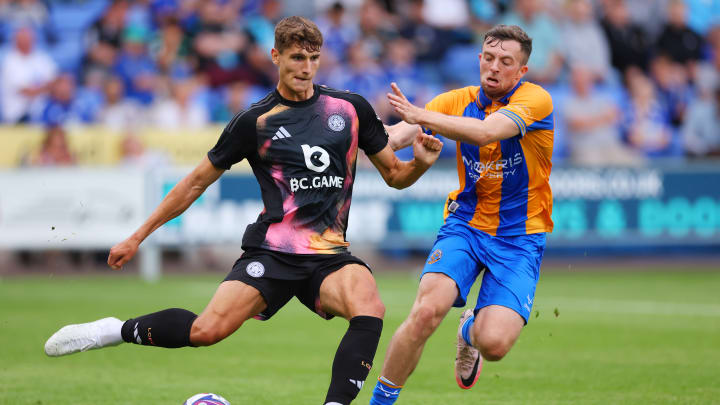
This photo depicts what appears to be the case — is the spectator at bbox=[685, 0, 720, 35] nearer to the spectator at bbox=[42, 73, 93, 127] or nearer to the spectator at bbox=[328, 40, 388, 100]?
the spectator at bbox=[328, 40, 388, 100]

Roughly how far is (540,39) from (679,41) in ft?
10.4

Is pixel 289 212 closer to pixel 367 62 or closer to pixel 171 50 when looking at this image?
pixel 367 62

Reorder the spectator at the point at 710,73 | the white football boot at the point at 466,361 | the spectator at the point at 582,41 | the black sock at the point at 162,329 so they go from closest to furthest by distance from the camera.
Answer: the black sock at the point at 162,329 → the white football boot at the point at 466,361 → the spectator at the point at 710,73 → the spectator at the point at 582,41

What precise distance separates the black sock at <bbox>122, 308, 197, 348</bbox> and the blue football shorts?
1.63 m

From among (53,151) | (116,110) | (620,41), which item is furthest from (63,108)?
(620,41)

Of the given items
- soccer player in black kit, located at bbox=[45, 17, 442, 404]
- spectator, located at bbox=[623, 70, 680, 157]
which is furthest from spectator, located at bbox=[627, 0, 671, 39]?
soccer player in black kit, located at bbox=[45, 17, 442, 404]

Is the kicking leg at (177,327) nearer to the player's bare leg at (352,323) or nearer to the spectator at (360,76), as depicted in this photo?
the player's bare leg at (352,323)

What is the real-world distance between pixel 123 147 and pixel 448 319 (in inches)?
271

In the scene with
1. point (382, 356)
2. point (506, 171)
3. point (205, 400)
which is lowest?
point (382, 356)

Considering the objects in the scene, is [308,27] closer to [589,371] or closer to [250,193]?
[589,371]

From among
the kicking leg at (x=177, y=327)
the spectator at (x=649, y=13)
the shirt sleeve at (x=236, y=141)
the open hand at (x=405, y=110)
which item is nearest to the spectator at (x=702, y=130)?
the spectator at (x=649, y=13)

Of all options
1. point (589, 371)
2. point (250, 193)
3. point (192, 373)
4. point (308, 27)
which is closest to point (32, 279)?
point (250, 193)

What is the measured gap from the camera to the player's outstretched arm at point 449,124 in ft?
20.4

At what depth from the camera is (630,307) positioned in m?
13.0
